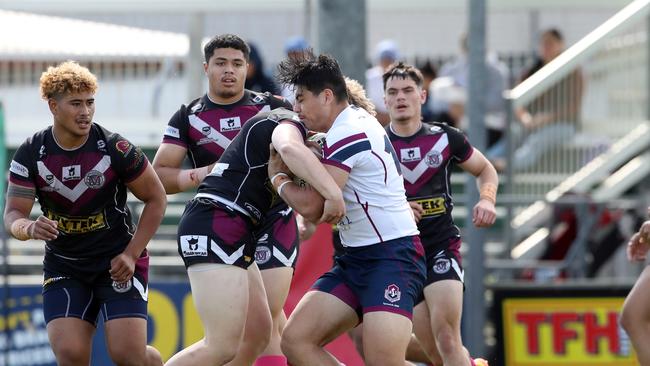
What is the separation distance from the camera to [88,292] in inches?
370

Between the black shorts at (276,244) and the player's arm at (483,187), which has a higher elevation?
the player's arm at (483,187)

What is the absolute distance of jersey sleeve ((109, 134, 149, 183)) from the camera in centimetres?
920

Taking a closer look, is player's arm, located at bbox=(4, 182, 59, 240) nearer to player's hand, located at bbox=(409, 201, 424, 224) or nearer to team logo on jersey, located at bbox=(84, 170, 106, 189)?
team logo on jersey, located at bbox=(84, 170, 106, 189)

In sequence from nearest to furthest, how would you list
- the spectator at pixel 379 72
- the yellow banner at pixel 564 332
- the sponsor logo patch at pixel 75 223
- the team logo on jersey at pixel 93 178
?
1. the team logo on jersey at pixel 93 178
2. the sponsor logo patch at pixel 75 223
3. the yellow banner at pixel 564 332
4. the spectator at pixel 379 72

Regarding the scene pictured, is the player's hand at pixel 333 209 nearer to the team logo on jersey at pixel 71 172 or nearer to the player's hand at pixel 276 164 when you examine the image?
the player's hand at pixel 276 164

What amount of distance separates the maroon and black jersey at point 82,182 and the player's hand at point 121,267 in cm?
24

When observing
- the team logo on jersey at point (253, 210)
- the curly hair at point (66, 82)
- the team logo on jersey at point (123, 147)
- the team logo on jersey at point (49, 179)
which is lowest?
the team logo on jersey at point (253, 210)

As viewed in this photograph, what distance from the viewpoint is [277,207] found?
9938 millimetres

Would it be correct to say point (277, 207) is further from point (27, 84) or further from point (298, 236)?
point (27, 84)

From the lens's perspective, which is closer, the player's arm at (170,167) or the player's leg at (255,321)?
the player's leg at (255,321)

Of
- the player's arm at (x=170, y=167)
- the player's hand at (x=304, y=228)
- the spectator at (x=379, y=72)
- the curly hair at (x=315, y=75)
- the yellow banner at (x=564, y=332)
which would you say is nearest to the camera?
the curly hair at (x=315, y=75)

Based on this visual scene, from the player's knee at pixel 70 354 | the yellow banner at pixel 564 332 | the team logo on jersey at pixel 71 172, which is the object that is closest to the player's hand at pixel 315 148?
the team logo on jersey at pixel 71 172

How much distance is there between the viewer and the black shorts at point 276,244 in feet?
32.4

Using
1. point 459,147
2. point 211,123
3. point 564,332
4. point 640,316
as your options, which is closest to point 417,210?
point 459,147
